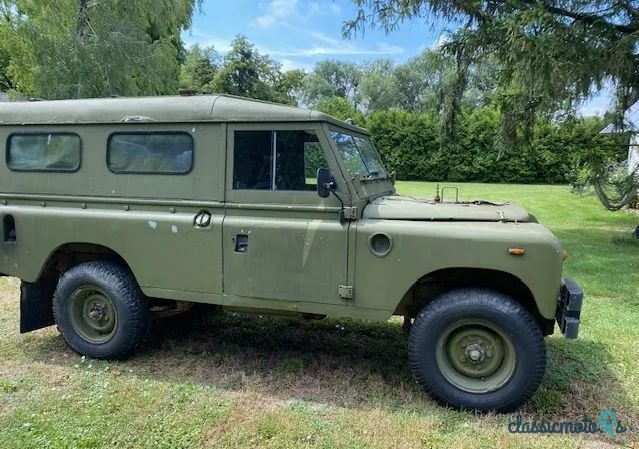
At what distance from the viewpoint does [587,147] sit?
1152 centimetres

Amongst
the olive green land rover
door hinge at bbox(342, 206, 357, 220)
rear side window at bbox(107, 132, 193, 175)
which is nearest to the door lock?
the olive green land rover

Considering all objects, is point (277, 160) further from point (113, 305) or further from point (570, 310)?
point (570, 310)

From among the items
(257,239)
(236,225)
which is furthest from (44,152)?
(257,239)

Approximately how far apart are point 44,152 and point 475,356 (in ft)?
13.2

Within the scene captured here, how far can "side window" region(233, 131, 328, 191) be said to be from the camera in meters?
4.30

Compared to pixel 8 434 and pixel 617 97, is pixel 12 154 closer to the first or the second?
pixel 8 434

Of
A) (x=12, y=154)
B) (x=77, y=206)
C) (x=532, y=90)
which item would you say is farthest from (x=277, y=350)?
(x=532, y=90)

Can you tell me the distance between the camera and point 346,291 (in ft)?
13.6

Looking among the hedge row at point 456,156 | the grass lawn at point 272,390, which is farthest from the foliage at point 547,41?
the hedge row at point 456,156

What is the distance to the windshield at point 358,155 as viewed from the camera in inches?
175

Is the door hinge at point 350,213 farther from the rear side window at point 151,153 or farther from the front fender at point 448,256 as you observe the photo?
the rear side window at point 151,153

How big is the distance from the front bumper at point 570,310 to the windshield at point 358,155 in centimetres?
178

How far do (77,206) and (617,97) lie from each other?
33.0 feet

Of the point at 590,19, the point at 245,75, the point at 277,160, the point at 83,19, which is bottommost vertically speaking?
the point at 277,160
